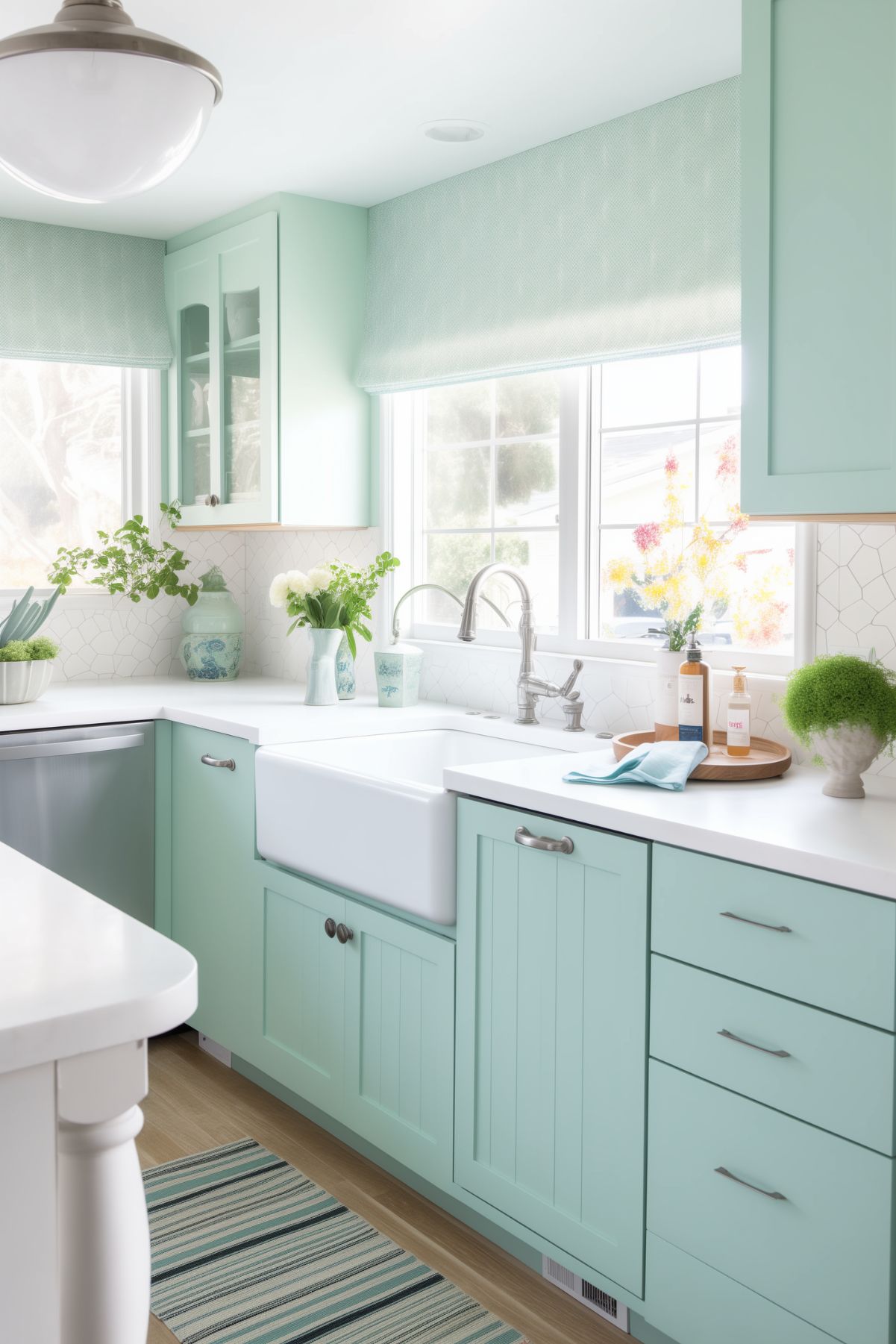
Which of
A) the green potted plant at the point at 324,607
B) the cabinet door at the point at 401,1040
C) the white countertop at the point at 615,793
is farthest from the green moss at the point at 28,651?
the cabinet door at the point at 401,1040

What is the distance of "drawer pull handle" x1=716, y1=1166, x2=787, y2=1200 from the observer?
1.74 m

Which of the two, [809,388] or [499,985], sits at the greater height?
[809,388]

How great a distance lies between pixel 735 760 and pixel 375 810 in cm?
73

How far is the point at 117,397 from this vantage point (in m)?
4.09

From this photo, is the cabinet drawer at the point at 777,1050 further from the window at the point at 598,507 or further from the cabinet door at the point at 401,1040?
the window at the point at 598,507

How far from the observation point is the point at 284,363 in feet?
11.4

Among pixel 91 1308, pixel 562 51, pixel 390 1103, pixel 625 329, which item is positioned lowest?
pixel 390 1103

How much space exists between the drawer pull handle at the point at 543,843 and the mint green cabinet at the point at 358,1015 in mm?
342

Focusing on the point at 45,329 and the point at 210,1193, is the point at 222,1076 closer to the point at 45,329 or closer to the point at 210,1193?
the point at 210,1193

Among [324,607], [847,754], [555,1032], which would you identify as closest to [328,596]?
[324,607]

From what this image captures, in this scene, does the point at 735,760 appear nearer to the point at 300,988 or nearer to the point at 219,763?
the point at 300,988

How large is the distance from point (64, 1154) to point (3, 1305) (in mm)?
123

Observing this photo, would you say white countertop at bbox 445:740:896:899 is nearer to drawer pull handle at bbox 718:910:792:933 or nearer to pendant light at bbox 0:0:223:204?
drawer pull handle at bbox 718:910:792:933

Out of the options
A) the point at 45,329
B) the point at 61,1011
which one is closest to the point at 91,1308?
the point at 61,1011
